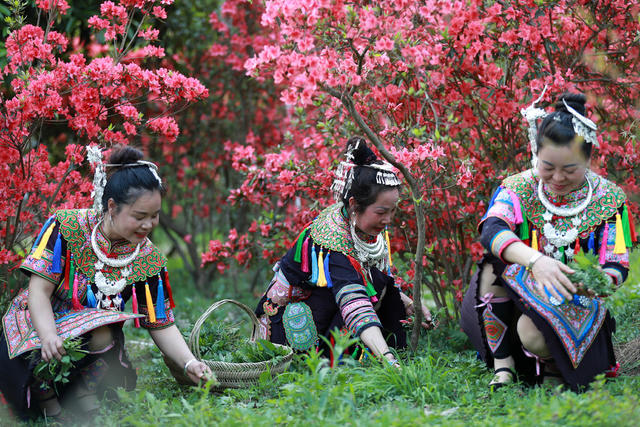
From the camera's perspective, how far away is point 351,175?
382 centimetres

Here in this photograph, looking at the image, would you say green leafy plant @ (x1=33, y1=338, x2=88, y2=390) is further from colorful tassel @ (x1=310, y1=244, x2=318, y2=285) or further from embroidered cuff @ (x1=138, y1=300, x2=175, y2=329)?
colorful tassel @ (x1=310, y1=244, x2=318, y2=285)

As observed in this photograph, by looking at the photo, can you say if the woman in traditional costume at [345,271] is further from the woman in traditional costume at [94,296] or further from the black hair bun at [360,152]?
the woman in traditional costume at [94,296]

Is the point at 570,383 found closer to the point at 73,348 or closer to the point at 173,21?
the point at 73,348

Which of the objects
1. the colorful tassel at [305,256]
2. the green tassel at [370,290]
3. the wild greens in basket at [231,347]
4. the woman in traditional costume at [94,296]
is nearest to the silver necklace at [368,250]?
the green tassel at [370,290]

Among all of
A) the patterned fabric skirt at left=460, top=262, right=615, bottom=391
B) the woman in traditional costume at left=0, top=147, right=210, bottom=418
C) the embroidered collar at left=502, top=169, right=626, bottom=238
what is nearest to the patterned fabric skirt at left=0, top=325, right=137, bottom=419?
the woman in traditional costume at left=0, top=147, right=210, bottom=418

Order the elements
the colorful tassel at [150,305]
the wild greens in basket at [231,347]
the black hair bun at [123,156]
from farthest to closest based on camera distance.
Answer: the wild greens in basket at [231,347] → the colorful tassel at [150,305] → the black hair bun at [123,156]

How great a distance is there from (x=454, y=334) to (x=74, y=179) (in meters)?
2.55

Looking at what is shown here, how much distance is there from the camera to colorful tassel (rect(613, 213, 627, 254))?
3201 mm

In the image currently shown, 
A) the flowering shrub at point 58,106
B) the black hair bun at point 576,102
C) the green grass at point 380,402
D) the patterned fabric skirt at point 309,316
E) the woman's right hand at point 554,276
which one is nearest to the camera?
the green grass at point 380,402

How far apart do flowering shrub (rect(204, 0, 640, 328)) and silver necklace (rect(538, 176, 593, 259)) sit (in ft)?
2.01

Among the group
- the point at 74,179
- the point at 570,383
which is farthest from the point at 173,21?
the point at 570,383

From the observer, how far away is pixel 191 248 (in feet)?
25.1

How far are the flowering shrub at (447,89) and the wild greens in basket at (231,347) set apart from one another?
1003 millimetres

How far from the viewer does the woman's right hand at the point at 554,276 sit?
9.28 feet
